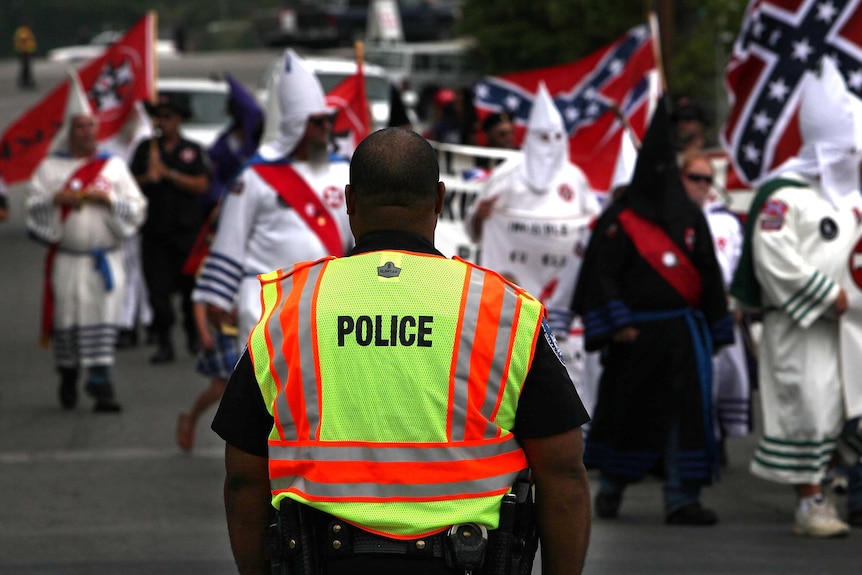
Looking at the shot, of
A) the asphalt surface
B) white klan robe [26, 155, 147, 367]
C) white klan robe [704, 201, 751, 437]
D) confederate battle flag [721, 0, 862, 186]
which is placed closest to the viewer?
the asphalt surface

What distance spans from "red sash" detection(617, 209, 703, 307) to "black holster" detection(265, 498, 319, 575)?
491cm

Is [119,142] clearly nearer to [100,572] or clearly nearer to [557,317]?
[557,317]

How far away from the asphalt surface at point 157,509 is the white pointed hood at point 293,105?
6.00 feet

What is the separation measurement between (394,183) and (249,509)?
77 centimetres

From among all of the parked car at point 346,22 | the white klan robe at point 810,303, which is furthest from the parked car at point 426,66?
the white klan robe at point 810,303

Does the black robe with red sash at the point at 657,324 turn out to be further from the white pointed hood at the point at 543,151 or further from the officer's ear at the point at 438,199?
the officer's ear at the point at 438,199

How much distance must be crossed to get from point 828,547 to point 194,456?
398 cm

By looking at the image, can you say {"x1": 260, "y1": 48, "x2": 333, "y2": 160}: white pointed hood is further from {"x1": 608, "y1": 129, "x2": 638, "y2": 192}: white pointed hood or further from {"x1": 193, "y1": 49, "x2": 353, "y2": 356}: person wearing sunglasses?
{"x1": 608, "y1": 129, "x2": 638, "y2": 192}: white pointed hood

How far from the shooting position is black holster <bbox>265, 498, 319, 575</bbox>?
3.56 m

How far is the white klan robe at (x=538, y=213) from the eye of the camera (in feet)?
33.1

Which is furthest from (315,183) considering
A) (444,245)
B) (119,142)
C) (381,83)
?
(381,83)

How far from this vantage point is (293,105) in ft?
26.6

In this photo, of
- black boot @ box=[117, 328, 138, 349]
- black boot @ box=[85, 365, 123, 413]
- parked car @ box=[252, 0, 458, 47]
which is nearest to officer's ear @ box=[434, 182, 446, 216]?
black boot @ box=[85, 365, 123, 413]

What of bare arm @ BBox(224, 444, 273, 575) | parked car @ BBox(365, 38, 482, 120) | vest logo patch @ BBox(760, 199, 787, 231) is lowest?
parked car @ BBox(365, 38, 482, 120)
